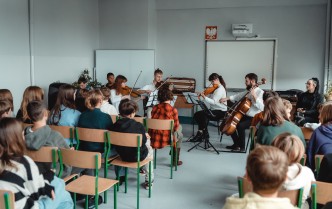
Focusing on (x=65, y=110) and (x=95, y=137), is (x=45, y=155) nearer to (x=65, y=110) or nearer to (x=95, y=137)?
(x=95, y=137)

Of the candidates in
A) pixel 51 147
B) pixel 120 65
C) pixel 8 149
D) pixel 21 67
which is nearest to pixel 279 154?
pixel 8 149

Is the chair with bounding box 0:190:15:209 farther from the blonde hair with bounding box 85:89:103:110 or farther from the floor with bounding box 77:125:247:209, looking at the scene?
the blonde hair with bounding box 85:89:103:110

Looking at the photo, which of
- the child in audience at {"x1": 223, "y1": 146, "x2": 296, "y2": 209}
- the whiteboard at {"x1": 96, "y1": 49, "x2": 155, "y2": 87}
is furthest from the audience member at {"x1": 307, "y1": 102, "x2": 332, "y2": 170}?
the whiteboard at {"x1": 96, "y1": 49, "x2": 155, "y2": 87}

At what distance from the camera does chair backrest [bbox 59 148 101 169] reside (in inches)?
104

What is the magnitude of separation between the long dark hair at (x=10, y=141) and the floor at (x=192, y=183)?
147cm

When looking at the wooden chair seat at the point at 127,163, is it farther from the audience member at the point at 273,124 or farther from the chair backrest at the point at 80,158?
the audience member at the point at 273,124

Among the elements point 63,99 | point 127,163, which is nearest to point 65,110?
point 63,99

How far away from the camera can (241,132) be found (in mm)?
5449

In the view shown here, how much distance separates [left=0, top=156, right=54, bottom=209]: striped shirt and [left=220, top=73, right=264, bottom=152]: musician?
3754 millimetres

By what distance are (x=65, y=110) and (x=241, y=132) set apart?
109 inches

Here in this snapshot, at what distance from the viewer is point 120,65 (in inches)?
318

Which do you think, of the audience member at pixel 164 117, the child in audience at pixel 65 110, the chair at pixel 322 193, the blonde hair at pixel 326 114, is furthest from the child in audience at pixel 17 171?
the blonde hair at pixel 326 114

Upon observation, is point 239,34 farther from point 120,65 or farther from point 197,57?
point 120,65

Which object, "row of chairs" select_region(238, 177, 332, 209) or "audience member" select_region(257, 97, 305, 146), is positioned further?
"audience member" select_region(257, 97, 305, 146)
